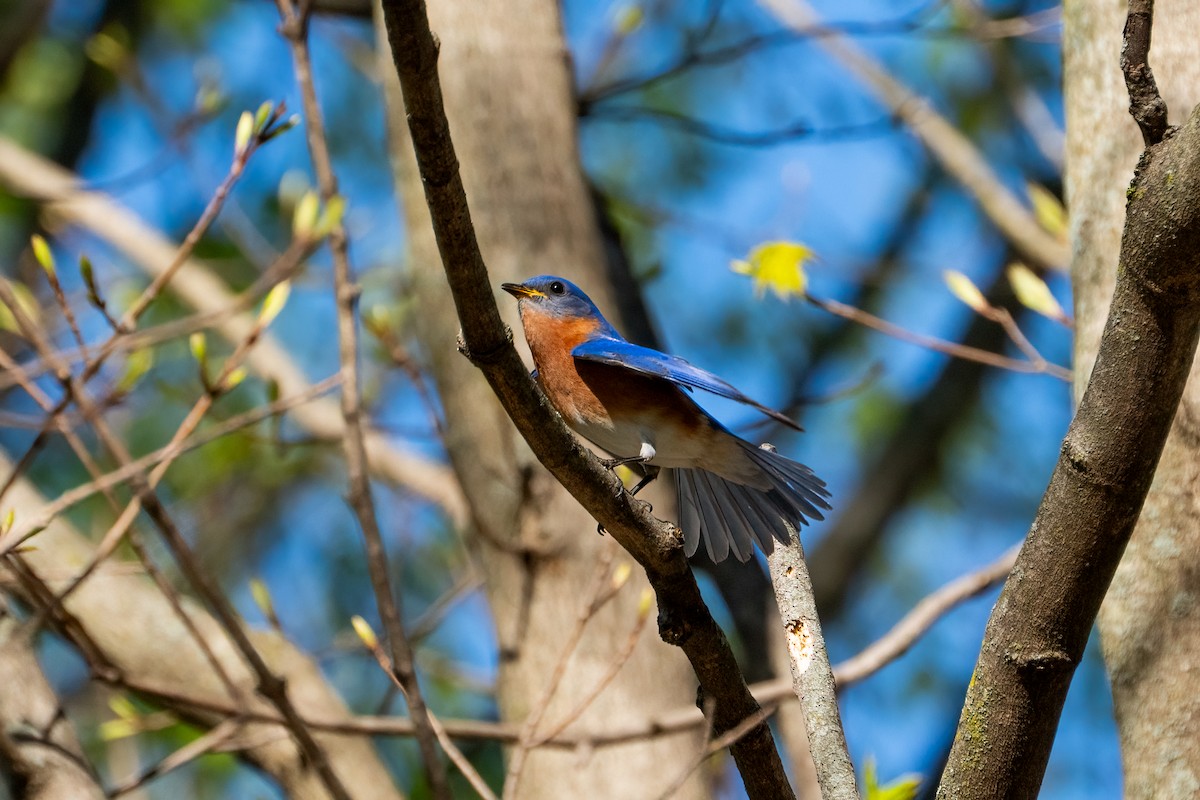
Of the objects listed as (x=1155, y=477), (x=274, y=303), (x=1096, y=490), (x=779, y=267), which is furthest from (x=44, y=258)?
(x=1155, y=477)

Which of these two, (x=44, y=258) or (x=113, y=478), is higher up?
(x=44, y=258)

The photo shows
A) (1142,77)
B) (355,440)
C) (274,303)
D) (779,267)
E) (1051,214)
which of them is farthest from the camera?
(1051,214)

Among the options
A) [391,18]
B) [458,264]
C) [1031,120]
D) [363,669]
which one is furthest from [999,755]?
[363,669]

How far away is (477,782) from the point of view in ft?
9.36

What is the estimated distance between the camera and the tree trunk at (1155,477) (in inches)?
110

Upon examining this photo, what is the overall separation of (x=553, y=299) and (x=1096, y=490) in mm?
2176

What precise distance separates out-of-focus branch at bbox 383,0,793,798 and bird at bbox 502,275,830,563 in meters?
0.90

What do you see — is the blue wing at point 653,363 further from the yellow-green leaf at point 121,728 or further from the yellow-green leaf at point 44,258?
the yellow-green leaf at point 121,728

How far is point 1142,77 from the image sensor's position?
2205 millimetres

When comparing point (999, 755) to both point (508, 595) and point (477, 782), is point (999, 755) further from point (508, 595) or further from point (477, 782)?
point (508, 595)

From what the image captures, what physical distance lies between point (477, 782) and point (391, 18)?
71.2 inches

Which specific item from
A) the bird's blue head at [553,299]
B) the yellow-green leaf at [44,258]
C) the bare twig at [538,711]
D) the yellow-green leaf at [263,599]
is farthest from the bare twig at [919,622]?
the yellow-green leaf at [44,258]

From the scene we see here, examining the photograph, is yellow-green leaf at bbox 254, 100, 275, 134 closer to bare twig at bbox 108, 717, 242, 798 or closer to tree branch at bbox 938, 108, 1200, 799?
bare twig at bbox 108, 717, 242, 798

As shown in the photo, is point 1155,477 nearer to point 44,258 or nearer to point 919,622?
point 919,622
